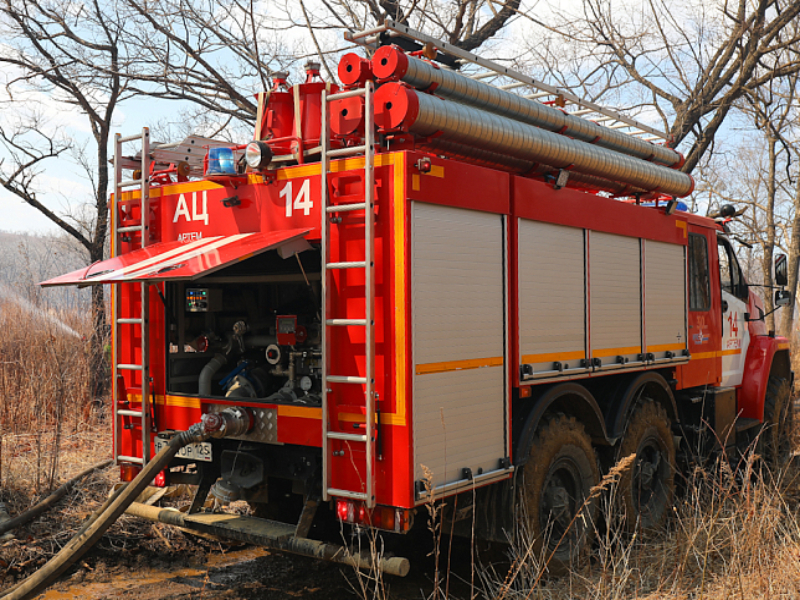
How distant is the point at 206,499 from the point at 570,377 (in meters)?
2.76

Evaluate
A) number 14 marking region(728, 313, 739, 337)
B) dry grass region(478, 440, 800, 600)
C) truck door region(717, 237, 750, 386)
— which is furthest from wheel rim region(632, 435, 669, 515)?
number 14 marking region(728, 313, 739, 337)

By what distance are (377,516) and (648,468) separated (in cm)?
339

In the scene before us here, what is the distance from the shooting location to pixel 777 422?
859 cm

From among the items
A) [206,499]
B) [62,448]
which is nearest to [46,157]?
[62,448]

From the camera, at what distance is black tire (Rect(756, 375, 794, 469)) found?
28.1 feet

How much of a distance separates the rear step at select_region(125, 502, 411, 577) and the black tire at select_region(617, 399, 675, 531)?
244cm

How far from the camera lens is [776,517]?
15.4ft

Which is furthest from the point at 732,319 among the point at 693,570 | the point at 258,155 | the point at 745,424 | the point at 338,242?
the point at 258,155

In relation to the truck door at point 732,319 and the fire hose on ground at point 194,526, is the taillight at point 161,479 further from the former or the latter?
the truck door at point 732,319

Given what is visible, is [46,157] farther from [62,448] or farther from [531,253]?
[531,253]

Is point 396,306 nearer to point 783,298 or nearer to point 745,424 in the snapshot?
point 745,424

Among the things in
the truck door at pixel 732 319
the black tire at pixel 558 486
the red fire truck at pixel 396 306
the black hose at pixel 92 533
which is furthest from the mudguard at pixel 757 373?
the black hose at pixel 92 533

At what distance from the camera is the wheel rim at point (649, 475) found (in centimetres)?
638

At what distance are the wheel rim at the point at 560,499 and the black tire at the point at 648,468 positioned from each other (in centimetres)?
61
